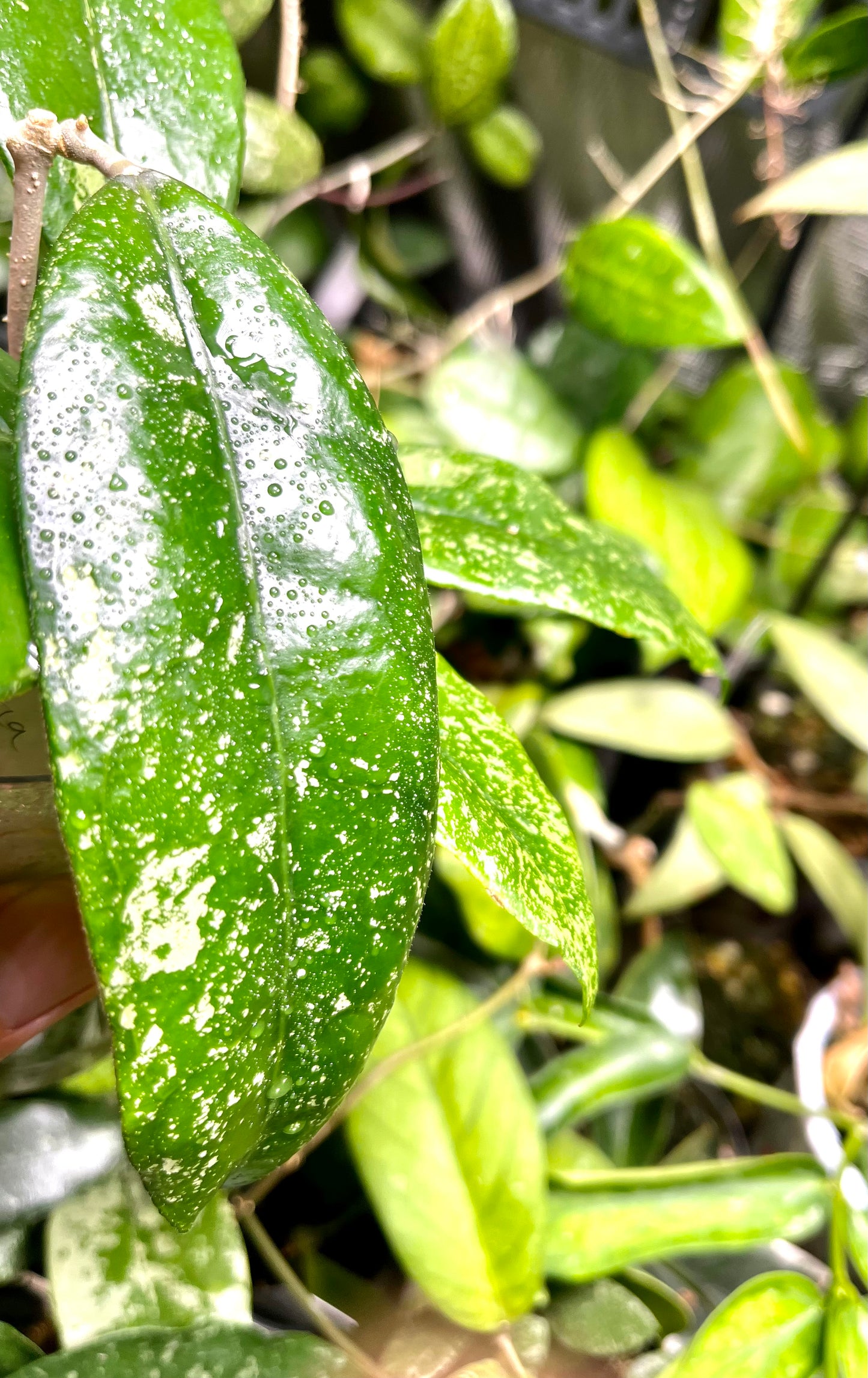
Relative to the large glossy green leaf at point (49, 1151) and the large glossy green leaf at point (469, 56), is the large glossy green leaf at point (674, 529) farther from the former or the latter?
the large glossy green leaf at point (49, 1151)

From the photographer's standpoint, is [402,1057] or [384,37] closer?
[402,1057]

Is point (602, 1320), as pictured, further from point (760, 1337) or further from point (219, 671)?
point (219, 671)

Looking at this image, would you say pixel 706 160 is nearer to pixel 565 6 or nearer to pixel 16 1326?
pixel 565 6

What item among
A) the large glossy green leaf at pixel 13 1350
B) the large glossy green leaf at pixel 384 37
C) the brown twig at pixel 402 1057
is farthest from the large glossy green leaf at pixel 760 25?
the large glossy green leaf at pixel 13 1350

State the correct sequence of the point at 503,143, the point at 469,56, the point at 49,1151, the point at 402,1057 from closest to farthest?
1. the point at 49,1151
2. the point at 402,1057
3. the point at 469,56
4. the point at 503,143

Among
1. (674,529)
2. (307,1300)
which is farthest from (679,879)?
(307,1300)

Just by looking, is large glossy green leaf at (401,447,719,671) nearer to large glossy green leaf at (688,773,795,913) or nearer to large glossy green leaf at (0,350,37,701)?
large glossy green leaf at (0,350,37,701)
